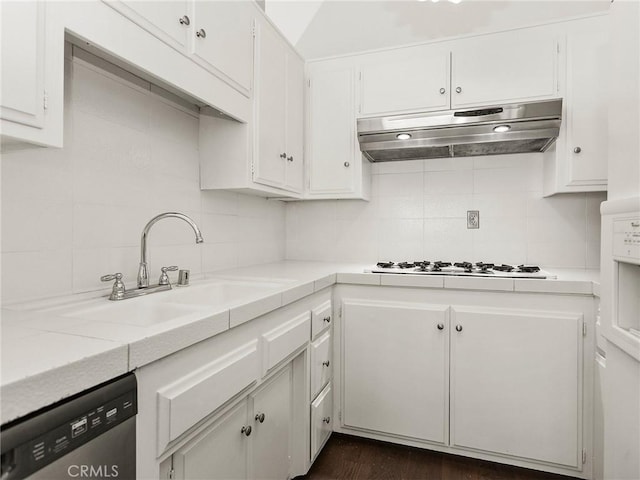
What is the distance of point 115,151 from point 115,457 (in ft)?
3.50

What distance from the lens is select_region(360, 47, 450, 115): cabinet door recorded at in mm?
2084

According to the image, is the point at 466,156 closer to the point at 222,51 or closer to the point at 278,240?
the point at 278,240

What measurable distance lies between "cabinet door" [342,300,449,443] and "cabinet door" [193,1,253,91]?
1.28 meters

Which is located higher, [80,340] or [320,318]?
[80,340]

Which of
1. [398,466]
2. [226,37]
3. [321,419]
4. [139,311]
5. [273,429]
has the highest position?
[226,37]

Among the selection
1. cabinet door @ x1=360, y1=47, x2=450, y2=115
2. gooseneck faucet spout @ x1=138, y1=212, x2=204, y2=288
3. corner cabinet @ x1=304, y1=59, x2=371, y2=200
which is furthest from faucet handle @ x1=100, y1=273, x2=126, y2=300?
cabinet door @ x1=360, y1=47, x2=450, y2=115

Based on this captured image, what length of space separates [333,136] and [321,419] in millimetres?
1662

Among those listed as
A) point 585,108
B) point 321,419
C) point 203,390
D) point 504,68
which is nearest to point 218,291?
point 203,390

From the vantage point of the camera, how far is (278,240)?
8.66 feet

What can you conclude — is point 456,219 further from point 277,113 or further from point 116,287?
point 116,287

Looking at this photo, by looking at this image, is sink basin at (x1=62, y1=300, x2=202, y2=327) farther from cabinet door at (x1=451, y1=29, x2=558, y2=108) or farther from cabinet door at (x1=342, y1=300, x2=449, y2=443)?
cabinet door at (x1=451, y1=29, x2=558, y2=108)

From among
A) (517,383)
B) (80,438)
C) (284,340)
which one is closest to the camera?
(80,438)

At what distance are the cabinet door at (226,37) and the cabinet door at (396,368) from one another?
1.28 meters

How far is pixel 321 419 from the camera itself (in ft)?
5.76
